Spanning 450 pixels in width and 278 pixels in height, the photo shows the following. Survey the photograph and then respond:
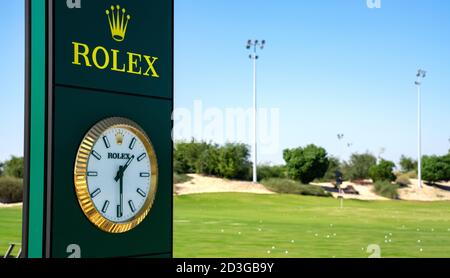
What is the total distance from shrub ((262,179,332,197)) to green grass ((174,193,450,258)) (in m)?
0.76

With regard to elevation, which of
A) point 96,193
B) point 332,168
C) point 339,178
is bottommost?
point 339,178

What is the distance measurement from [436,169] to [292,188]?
8336 mm

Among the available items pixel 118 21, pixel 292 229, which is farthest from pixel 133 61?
pixel 292 229

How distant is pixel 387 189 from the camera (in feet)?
88.0

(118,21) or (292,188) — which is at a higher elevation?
(118,21)

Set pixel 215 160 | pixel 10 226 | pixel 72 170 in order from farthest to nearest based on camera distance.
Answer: pixel 215 160
pixel 10 226
pixel 72 170

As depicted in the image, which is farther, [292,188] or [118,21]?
[292,188]

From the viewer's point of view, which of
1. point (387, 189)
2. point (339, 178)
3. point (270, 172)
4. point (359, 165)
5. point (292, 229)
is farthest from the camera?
point (359, 165)

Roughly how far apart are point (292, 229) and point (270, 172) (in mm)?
12462

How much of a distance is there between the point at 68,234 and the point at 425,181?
26.1 metres

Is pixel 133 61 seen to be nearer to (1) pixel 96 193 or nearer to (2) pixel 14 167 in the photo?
(1) pixel 96 193

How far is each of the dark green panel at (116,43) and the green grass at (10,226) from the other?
547cm
